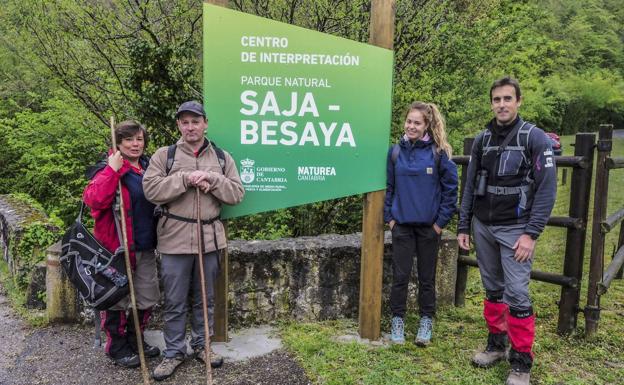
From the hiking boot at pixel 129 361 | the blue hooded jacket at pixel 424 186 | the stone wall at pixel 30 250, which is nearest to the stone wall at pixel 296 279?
the blue hooded jacket at pixel 424 186

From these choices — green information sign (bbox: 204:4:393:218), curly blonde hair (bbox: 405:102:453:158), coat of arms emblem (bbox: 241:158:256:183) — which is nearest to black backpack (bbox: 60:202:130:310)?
green information sign (bbox: 204:4:393:218)

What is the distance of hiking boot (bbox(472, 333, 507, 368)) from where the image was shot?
369 cm

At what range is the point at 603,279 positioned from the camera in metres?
4.13

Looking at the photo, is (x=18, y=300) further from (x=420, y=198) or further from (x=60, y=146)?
(x=420, y=198)

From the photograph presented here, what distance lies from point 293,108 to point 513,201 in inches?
69.4

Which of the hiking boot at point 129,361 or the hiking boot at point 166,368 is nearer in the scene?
the hiking boot at point 166,368

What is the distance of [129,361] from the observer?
3.60 m

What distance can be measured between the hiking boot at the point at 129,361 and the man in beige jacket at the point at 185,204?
218 millimetres

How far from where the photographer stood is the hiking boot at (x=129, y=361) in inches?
141

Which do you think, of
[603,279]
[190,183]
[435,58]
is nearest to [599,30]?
[435,58]

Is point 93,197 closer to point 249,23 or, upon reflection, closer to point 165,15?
point 249,23

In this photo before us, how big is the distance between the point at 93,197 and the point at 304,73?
1.80m

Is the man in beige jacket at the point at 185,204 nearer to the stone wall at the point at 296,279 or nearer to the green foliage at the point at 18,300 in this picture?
the stone wall at the point at 296,279

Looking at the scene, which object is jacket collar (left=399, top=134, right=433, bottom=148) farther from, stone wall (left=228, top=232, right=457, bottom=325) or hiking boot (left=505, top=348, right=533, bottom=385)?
hiking boot (left=505, top=348, right=533, bottom=385)
